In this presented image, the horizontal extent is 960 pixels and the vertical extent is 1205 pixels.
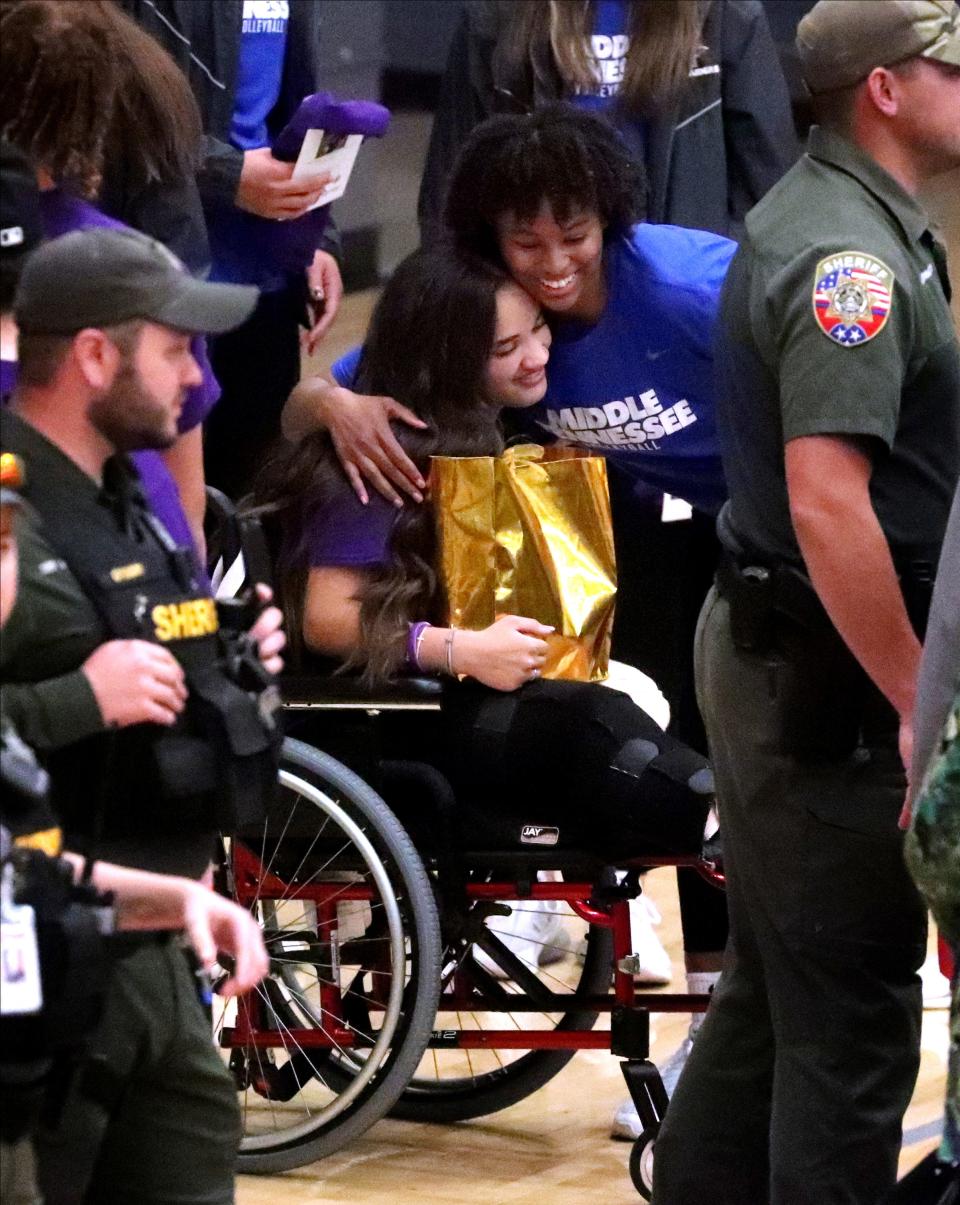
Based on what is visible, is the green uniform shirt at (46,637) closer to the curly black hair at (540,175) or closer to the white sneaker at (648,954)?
the curly black hair at (540,175)

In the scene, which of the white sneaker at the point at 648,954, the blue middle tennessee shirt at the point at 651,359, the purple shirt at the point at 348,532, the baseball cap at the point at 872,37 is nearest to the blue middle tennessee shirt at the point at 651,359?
the blue middle tennessee shirt at the point at 651,359

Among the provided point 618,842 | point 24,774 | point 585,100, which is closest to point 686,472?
point 618,842

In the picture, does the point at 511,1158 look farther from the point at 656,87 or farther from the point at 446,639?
the point at 656,87

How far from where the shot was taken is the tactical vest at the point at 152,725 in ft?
6.12

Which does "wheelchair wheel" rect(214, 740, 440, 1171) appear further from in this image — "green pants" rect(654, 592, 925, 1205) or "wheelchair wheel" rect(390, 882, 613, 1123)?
"green pants" rect(654, 592, 925, 1205)

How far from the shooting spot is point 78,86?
91.6 inches

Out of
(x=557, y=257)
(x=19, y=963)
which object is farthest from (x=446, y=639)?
(x=19, y=963)

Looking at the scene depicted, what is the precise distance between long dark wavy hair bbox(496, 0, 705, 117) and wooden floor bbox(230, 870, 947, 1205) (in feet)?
5.01

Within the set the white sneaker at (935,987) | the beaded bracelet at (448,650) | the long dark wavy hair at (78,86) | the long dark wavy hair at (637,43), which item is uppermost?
the long dark wavy hair at (637,43)

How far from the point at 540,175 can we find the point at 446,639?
2.06 feet

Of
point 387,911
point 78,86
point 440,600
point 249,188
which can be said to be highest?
point 78,86

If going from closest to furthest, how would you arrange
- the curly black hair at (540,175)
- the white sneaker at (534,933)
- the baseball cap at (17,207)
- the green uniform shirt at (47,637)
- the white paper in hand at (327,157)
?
the green uniform shirt at (47,637)
the baseball cap at (17,207)
the curly black hair at (540,175)
the white paper in hand at (327,157)
the white sneaker at (534,933)

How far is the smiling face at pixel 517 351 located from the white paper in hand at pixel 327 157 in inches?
17.0

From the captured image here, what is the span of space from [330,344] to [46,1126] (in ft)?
11.8
